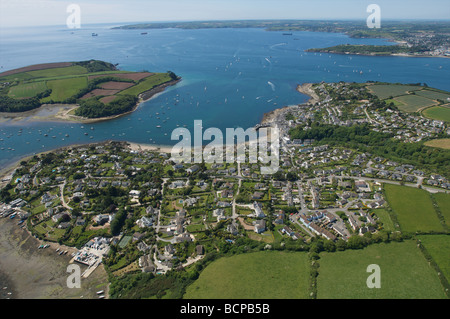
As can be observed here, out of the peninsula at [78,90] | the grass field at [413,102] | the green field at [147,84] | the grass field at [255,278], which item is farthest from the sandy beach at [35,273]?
A: the grass field at [413,102]

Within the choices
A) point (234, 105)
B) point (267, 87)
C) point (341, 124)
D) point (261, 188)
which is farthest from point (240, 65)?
point (261, 188)

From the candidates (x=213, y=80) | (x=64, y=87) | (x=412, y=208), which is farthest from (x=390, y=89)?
(x=64, y=87)

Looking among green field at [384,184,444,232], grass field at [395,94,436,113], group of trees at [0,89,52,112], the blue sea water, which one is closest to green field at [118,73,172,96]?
the blue sea water

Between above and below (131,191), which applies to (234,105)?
above

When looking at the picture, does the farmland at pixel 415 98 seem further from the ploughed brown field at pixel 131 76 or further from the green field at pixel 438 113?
the ploughed brown field at pixel 131 76

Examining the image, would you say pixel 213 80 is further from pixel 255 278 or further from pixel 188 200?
pixel 255 278
